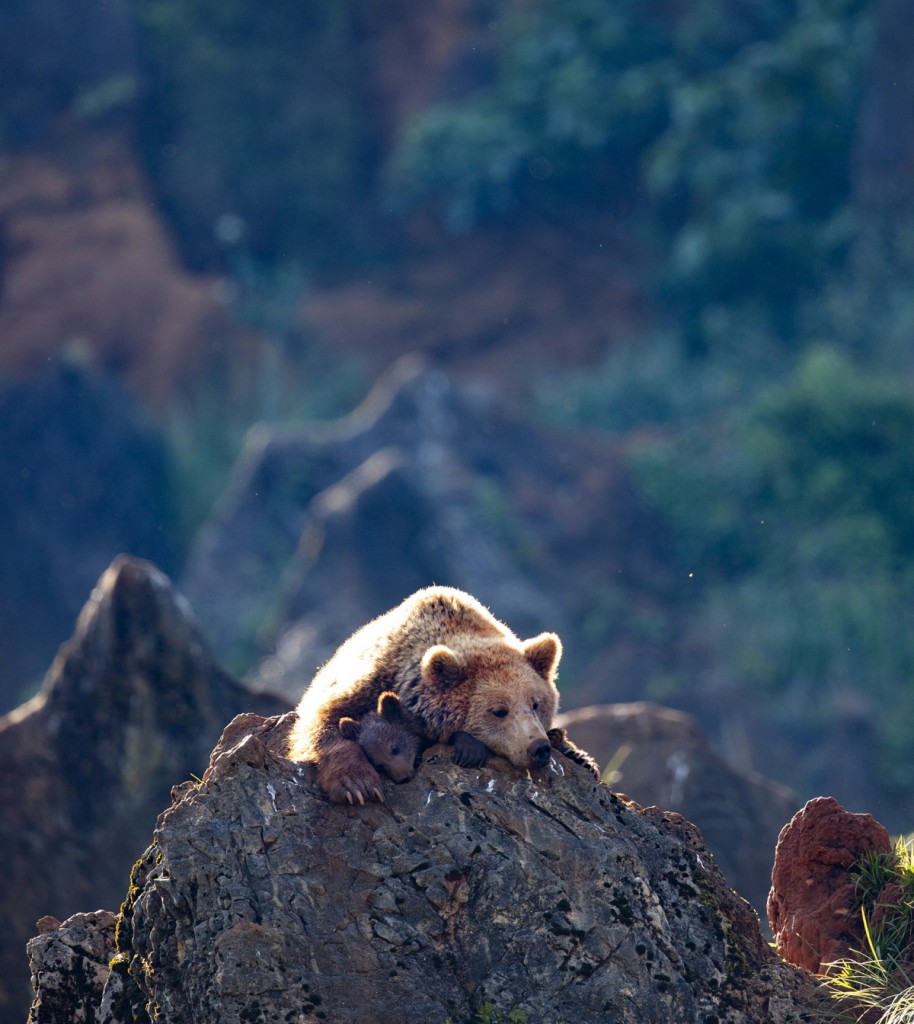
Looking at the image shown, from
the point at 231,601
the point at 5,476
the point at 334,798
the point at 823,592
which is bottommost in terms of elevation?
the point at 334,798

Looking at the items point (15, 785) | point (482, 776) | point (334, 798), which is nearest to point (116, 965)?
point (334, 798)

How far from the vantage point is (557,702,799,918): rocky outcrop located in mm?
9859

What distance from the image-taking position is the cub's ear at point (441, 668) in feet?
21.1

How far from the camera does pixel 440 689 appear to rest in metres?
6.47

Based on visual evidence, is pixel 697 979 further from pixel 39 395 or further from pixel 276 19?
pixel 276 19

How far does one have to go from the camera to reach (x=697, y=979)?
18.3 feet

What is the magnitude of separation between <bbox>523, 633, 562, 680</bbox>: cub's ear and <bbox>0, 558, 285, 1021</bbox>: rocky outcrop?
3.52 m

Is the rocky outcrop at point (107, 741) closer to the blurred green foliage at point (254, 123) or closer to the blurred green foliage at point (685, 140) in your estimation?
the blurred green foliage at point (685, 140)

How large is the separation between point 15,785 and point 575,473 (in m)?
13.7

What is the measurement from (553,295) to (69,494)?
412 inches

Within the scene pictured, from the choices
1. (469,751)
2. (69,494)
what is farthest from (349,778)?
(69,494)

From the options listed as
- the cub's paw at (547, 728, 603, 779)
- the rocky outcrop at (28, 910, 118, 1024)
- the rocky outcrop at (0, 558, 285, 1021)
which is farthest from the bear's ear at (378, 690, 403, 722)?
the rocky outcrop at (0, 558, 285, 1021)

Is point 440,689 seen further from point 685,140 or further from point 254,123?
point 254,123

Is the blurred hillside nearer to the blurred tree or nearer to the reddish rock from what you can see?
the blurred tree
